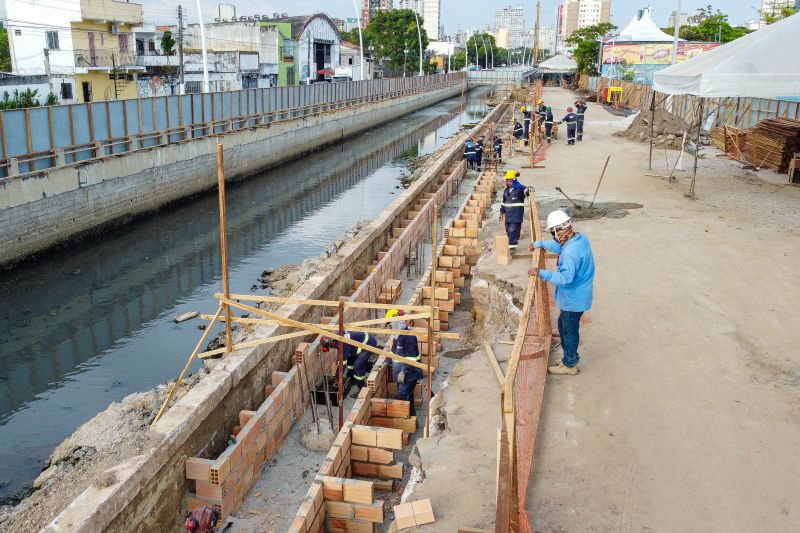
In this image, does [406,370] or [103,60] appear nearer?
[406,370]

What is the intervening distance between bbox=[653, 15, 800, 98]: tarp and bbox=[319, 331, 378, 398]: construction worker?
914 centimetres

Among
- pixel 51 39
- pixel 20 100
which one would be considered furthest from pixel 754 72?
pixel 51 39

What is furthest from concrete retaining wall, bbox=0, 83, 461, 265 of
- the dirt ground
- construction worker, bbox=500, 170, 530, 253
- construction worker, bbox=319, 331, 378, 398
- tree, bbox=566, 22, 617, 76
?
tree, bbox=566, 22, 617, 76

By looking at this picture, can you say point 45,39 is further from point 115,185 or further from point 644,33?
point 644,33

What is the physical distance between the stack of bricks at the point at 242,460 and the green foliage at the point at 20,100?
2657 centimetres

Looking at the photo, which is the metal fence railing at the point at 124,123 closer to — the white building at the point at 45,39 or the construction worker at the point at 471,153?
the construction worker at the point at 471,153

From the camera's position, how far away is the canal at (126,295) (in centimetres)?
1070

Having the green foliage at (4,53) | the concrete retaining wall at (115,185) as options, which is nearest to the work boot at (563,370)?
the concrete retaining wall at (115,185)

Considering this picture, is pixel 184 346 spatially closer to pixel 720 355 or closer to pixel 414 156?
pixel 720 355

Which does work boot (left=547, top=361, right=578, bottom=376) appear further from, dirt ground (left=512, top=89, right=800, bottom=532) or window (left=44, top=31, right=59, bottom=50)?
window (left=44, top=31, right=59, bottom=50)

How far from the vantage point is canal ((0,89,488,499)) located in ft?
35.1

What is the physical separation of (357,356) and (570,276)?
3854mm

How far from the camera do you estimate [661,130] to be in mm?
26438

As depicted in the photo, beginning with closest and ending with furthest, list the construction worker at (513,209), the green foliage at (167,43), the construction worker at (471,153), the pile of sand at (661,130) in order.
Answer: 1. the construction worker at (513,209)
2. the pile of sand at (661,130)
3. the construction worker at (471,153)
4. the green foliage at (167,43)
